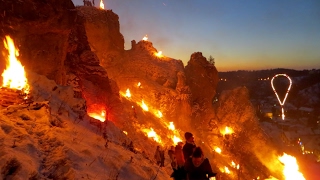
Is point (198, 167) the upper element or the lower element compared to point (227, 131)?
lower

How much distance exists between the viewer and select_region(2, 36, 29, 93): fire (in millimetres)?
12812

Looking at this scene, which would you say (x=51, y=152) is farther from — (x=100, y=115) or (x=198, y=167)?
(x=100, y=115)

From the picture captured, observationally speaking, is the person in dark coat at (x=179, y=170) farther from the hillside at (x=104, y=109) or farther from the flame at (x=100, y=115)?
the flame at (x=100, y=115)

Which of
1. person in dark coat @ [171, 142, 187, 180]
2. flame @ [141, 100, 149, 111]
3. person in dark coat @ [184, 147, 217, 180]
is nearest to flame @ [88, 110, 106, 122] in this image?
flame @ [141, 100, 149, 111]

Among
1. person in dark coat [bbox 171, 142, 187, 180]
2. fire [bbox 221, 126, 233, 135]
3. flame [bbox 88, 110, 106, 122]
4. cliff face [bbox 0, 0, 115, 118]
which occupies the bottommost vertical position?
person in dark coat [bbox 171, 142, 187, 180]

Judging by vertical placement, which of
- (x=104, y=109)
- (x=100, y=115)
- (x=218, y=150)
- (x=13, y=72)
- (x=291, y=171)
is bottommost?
(x=218, y=150)

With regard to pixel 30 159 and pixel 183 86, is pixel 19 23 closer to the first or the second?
pixel 30 159

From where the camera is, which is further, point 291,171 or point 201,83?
point 201,83

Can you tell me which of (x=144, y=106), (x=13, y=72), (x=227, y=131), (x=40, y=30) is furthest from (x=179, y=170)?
(x=227, y=131)

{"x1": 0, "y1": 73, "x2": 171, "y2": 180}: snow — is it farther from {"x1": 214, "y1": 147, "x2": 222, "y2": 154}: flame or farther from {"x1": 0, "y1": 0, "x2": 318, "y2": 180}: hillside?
{"x1": 214, "y1": 147, "x2": 222, "y2": 154}: flame

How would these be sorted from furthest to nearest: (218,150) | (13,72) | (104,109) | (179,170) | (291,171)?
(218,150) < (104,109) < (291,171) < (13,72) < (179,170)

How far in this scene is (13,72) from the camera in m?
13.6

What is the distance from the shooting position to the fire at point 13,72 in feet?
42.0

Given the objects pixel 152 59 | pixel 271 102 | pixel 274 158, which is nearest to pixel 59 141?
pixel 152 59
